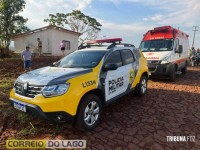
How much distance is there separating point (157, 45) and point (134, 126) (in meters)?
6.36

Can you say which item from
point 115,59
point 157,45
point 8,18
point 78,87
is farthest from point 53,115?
point 8,18

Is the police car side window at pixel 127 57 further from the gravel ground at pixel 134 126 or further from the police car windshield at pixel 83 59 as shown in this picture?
the gravel ground at pixel 134 126

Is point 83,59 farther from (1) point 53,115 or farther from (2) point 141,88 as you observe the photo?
(2) point 141,88

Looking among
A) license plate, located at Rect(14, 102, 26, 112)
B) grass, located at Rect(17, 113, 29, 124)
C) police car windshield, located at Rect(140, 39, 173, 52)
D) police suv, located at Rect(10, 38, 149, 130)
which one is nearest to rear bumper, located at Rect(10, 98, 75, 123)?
police suv, located at Rect(10, 38, 149, 130)

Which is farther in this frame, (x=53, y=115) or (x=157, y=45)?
(x=157, y=45)

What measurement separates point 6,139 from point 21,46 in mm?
20055

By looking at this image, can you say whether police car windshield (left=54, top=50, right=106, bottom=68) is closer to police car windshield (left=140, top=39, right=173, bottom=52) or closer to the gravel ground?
the gravel ground

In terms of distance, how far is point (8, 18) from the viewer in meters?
18.5

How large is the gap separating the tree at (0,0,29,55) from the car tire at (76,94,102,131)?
634 inches

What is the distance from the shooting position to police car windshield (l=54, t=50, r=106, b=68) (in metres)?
4.53

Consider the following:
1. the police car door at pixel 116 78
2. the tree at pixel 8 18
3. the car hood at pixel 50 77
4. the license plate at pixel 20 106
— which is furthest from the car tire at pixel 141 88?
the tree at pixel 8 18

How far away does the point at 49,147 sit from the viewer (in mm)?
3578

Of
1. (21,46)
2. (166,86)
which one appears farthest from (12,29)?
(166,86)

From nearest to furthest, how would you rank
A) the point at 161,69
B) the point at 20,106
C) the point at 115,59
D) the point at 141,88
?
the point at 20,106 < the point at 115,59 < the point at 141,88 < the point at 161,69
